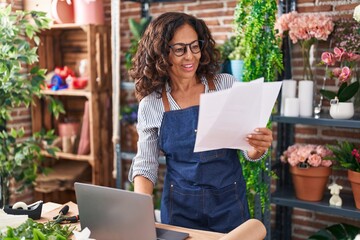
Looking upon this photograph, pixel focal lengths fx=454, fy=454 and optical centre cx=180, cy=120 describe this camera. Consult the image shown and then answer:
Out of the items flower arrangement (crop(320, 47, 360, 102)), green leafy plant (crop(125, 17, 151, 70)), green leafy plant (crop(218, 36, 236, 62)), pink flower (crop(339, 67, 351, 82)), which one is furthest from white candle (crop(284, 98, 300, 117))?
green leafy plant (crop(125, 17, 151, 70))

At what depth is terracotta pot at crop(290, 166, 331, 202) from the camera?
2.50 metres

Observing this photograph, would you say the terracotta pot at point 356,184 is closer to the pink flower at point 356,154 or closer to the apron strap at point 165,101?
the pink flower at point 356,154

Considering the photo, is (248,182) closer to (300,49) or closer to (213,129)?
(300,49)

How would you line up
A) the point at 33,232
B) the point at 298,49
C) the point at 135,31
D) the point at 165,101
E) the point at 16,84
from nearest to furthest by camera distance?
the point at 33,232 < the point at 165,101 < the point at 16,84 < the point at 298,49 < the point at 135,31

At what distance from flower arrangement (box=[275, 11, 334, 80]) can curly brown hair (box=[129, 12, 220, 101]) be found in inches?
28.2

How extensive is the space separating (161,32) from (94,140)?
1.71 m

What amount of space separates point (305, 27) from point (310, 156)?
0.70 m

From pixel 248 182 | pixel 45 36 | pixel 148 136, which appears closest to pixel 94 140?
pixel 45 36

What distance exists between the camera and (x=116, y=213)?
1.27 meters

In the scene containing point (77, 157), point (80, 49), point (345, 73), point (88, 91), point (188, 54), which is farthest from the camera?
point (80, 49)

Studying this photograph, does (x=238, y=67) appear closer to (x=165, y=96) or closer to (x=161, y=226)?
(x=165, y=96)

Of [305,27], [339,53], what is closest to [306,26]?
[305,27]

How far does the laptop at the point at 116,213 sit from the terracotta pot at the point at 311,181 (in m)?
1.35

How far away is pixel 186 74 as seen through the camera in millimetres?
1783
